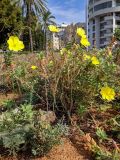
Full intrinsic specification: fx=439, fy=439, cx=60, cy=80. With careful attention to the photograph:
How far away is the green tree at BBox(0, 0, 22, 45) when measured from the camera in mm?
33094

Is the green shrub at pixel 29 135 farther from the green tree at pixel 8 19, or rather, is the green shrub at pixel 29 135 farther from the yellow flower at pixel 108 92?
the green tree at pixel 8 19

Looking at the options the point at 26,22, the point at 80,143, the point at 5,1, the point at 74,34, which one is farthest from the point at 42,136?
the point at 26,22

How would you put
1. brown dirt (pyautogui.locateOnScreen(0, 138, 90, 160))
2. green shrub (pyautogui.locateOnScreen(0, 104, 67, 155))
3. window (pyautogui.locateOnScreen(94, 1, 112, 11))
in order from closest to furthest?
1. green shrub (pyautogui.locateOnScreen(0, 104, 67, 155))
2. brown dirt (pyautogui.locateOnScreen(0, 138, 90, 160))
3. window (pyautogui.locateOnScreen(94, 1, 112, 11))

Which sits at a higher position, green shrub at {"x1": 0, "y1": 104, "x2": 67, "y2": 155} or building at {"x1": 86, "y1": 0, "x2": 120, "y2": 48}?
building at {"x1": 86, "y1": 0, "x2": 120, "y2": 48}

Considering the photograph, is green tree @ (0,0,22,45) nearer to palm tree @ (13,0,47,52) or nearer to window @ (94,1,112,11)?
palm tree @ (13,0,47,52)

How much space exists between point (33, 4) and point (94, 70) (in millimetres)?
36898

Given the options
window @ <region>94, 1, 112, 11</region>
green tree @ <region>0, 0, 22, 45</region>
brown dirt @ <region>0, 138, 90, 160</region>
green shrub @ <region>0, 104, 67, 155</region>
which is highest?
window @ <region>94, 1, 112, 11</region>

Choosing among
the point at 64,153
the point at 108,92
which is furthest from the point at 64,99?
the point at 64,153

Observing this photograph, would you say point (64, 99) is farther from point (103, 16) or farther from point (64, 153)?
point (103, 16)

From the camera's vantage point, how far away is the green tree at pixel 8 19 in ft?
109

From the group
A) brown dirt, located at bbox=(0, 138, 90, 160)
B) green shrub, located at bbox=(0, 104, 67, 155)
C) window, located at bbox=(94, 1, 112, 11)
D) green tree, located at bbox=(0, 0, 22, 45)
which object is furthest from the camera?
window, located at bbox=(94, 1, 112, 11)

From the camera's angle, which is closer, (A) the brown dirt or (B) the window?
(A) the brown dirt

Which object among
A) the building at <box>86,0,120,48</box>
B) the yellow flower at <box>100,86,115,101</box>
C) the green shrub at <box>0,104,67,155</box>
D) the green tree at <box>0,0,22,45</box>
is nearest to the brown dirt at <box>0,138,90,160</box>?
the green shrub at <box>0,104,67,155</box>

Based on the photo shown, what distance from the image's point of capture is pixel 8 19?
1312 inches
